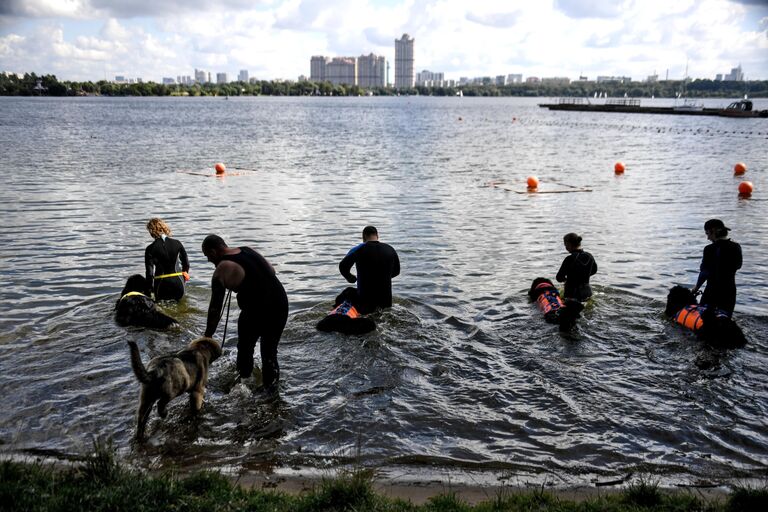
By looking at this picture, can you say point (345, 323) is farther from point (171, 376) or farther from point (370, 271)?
point (171, 376)

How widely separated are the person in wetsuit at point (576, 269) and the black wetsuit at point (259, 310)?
241 inches

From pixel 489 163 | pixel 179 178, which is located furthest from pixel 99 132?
pixel 489 163

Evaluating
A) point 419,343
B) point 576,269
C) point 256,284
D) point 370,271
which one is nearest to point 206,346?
point 256,284

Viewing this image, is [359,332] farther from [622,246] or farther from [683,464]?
[622,246]

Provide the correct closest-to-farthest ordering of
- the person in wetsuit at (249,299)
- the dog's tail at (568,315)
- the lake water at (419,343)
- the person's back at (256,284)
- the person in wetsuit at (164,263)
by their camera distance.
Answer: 1. the lake water at (419,343)
2. the person in wetsuit at (249,299)
3. the person's back at (256,284)
4. the dog's tail at (568,315)
5. the person in wetsuit at (164,263)

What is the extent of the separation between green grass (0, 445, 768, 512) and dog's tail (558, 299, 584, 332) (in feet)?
18.4

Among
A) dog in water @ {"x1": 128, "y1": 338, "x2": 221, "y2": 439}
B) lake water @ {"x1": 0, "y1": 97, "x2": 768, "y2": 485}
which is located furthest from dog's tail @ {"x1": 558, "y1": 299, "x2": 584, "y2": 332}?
dog in water @ {"x1": 128, "y1": 338, "x2": 221, "y2": 439}

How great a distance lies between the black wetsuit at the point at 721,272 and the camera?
36.3 ft

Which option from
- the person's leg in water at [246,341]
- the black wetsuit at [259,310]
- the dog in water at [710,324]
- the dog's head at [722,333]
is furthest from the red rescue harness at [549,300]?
the person's leg in water at [246,341]

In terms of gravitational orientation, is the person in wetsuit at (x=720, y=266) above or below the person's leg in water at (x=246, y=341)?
above

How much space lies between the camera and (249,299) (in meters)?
8.70

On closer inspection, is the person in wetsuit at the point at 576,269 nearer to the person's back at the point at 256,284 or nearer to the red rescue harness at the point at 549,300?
the red rescue harness at the point at 549,300

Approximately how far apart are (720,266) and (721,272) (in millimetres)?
114

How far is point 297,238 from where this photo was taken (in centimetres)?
2033
